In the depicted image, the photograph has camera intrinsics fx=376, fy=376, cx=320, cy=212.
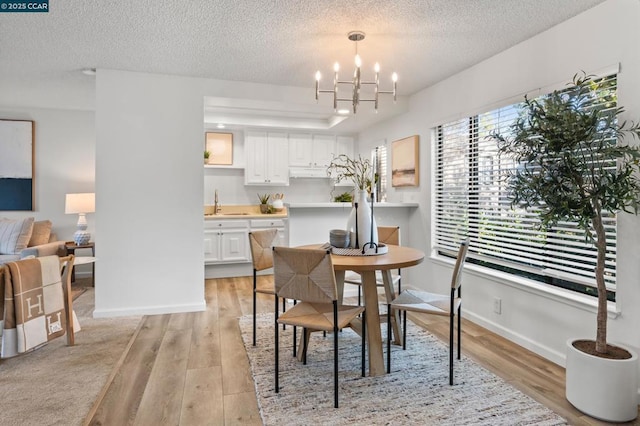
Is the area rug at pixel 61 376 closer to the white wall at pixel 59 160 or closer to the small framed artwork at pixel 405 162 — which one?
the white wall at pixel 59 160

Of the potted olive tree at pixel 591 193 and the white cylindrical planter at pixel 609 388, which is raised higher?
the potted olive tree at pixel 591 193

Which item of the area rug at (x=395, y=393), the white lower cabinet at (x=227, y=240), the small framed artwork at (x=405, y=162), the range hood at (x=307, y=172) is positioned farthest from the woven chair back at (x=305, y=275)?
→ the range hood at (x=307, y=172)

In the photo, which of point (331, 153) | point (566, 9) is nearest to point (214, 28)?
point (566, 9)

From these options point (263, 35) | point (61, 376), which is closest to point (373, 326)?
point (61, 376)

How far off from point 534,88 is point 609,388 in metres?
2.03

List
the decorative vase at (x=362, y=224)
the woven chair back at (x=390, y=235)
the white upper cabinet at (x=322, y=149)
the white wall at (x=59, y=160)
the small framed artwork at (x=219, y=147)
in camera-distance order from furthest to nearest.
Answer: the white upper cabinet at (x=322, y=149)
the small framed artwork at (x=219, y=147)
the white wall at (x=59, y=160)
the woven chair back at (x=390, y=235)
the decorative vase at (x=362, y=224)

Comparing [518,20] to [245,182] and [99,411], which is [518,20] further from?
[245,182]

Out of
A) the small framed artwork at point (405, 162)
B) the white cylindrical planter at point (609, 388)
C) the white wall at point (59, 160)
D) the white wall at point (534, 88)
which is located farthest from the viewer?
the white wall at point (59, 160)

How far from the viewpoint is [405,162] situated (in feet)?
14.8

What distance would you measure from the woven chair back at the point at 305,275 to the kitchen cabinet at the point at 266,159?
3926 mm

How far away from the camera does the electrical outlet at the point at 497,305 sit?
3.13 m

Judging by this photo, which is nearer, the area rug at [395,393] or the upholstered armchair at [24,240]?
the area rug at [395,393]

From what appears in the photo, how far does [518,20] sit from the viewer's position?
2.57 meters

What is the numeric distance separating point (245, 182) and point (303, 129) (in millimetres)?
1269
